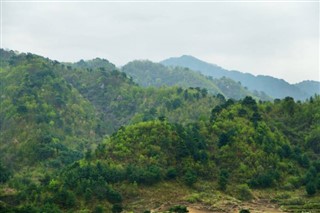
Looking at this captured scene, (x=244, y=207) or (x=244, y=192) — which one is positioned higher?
(x=244, y=192)

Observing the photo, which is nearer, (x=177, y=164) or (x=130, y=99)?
(x=177, y=164)

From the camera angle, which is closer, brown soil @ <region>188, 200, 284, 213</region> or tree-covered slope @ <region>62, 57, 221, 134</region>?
brown soil @ <region>188, 200, 284, 213</region>

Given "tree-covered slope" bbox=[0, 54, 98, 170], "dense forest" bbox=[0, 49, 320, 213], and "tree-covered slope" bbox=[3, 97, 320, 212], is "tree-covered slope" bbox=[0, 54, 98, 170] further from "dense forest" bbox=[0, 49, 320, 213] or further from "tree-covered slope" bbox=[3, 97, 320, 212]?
"tree-covered slope" bbox=[3, 97, 320, 212]

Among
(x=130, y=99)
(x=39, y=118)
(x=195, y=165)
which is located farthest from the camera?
(x=130, y=99)

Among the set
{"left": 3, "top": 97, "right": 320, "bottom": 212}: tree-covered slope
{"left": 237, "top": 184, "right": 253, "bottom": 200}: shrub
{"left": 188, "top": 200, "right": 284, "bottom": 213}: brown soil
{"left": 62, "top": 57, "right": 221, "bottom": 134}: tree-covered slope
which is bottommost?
{"left": 188, "top": 200, "right": 284, "bottom": 213}: brown soil

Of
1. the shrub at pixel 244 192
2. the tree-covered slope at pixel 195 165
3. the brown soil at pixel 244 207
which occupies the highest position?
the tree-covered slope at pixel 195 165

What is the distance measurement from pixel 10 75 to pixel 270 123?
86920mm

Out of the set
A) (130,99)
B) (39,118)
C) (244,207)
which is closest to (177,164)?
(244,207)

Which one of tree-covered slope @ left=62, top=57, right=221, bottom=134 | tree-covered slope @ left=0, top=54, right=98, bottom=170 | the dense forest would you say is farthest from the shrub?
tree-covered slope @ left=62, top=57, right=221, bottom=134

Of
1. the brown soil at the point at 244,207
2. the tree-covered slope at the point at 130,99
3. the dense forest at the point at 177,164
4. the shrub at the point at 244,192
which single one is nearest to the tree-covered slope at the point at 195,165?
the shrub at the point at 244,192

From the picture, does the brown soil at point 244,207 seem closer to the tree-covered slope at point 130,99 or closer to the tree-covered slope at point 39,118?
the tree-covered slope at point 39,118

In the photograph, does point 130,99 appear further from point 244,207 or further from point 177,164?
point 244,207

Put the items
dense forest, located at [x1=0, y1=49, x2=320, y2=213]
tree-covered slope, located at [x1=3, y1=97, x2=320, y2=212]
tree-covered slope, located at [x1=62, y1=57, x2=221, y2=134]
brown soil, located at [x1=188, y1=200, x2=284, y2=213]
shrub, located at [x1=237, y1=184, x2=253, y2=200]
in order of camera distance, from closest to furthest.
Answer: brown soil, located at [x1=188, y1=200, x2=284, y2=213] < dense forest, located at [x1=0, y1=49, x2=320, y2=213] < tree-covered slope, located at [x1=3, y1=97, x2=320, y2=212] < shrub, located at [x1=237, y1=184, x2=253, y2=200] < tree-covered slope, located at [x1=62, y1=57, x2=221, y2=134]

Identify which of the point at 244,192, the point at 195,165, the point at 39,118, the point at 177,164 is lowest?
the point at 244,192
